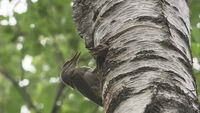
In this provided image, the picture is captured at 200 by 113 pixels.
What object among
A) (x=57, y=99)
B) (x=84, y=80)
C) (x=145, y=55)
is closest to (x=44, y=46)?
(x=57, y=99)

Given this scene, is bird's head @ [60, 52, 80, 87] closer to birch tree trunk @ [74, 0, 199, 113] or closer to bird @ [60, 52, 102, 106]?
bird @ [60, 52, 102, 106]

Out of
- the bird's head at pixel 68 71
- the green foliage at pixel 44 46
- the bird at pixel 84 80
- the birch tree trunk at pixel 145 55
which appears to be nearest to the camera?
the birch tree trunk at pixel 145 55

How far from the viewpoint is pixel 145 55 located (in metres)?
1.64

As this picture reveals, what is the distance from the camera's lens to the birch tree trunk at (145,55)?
1489 millimetres

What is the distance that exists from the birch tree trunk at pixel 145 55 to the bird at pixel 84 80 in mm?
137

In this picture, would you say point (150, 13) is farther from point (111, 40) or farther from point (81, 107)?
point (81, 107)

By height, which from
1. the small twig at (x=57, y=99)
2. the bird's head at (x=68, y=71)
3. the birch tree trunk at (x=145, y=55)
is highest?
the birch tree trunk at (x=145, y=55)

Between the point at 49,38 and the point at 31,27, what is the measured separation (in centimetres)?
50

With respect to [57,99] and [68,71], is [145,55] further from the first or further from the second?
[57,99]

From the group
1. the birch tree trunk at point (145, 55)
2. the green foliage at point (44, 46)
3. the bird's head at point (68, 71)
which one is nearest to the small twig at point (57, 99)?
the green foliage at point (44, 46)

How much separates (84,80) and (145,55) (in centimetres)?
56

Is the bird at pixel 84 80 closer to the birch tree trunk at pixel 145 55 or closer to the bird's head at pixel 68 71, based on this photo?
the bird's head at pixel 68 71

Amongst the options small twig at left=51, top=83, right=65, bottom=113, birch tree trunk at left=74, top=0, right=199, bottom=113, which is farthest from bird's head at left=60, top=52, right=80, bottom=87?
small twig at left=51, top=83, right=65, bottom=113

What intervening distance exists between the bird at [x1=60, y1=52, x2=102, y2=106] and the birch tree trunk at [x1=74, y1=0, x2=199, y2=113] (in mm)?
137
